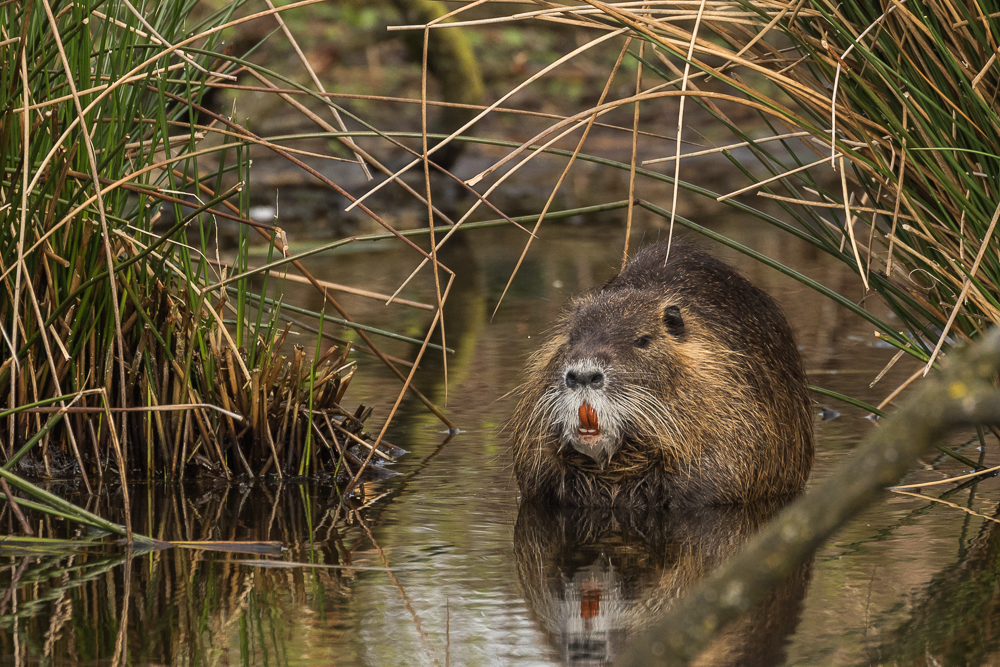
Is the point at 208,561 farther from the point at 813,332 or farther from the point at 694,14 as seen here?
the point at 813,332

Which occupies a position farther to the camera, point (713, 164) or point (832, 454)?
point (713, 164)

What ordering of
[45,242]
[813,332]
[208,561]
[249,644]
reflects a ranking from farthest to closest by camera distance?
[813,332], [45,242], [208,561], [249,644]

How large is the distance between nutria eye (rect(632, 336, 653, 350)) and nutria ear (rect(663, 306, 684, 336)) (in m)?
0.08

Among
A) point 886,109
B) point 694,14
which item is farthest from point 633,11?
point 886,109

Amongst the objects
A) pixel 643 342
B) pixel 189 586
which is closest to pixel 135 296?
pixel 189 586

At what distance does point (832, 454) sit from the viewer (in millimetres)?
3727

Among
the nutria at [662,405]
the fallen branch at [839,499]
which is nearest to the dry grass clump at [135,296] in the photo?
the nutria at [662,405]

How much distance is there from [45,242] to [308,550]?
97 cm

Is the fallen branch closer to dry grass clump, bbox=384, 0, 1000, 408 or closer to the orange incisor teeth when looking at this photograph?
dry grass clump, bbox=384, 0, 1000, 408

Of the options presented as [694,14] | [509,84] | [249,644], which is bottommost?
[249,644]

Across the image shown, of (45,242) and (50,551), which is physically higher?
(45,242)

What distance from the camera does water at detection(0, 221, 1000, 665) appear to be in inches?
88.2

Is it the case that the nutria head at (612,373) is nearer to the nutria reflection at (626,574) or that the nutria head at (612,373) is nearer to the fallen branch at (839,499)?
the nutria reflection at (626,574)

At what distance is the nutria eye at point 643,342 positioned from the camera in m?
3.47
